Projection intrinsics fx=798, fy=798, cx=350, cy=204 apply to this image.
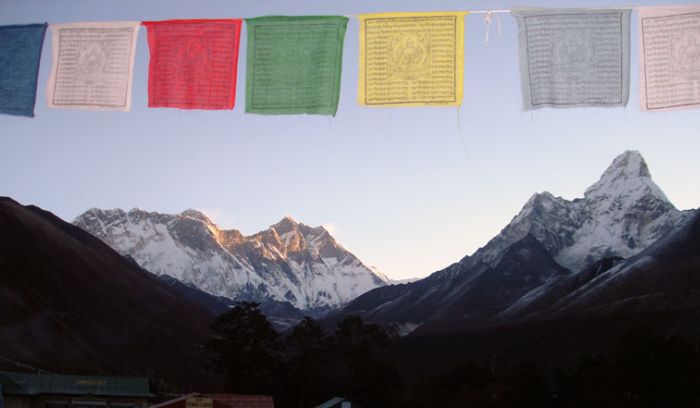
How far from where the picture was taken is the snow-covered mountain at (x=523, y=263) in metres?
145

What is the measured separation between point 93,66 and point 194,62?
59.7 inches

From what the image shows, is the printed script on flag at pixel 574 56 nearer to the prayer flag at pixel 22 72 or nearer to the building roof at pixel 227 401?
the prayer flag at pixel 22 72

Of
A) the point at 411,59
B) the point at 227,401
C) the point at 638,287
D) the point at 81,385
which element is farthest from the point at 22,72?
the point at 638,287

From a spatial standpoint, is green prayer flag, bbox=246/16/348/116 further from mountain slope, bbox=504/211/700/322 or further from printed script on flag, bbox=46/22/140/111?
mountain slope, bbox=504/211/700/322

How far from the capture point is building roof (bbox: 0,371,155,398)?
4308 cm

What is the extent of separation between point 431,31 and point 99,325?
96914 millimetres

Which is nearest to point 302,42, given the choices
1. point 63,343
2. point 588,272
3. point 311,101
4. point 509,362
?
point 311,101

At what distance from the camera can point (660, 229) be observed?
7313 inches

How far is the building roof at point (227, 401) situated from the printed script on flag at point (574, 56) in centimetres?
1154

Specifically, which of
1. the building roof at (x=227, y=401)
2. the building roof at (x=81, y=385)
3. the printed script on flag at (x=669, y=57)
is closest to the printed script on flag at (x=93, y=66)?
the printed script on flag at (x=669, y=57)

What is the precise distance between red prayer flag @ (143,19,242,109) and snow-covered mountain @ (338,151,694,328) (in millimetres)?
120292

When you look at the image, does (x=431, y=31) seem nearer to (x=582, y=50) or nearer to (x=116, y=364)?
(x=582, y=50)

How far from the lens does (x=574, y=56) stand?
1123 centimetres

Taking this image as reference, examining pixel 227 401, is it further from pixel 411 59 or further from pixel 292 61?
pixel 411 59
